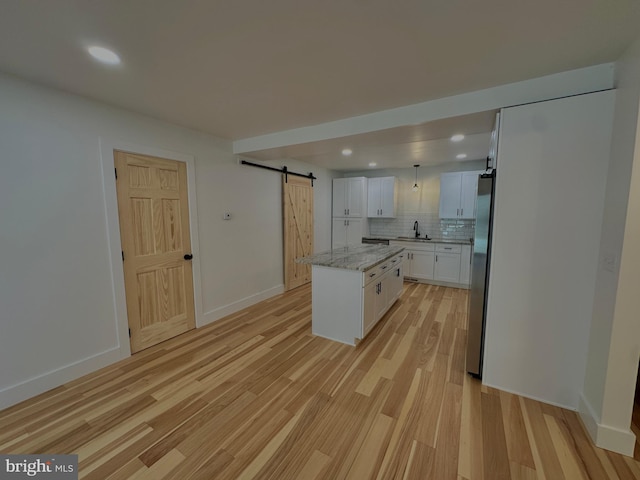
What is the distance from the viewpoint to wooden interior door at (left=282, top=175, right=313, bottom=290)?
4.71 meters

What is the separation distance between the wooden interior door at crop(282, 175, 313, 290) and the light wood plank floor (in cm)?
217

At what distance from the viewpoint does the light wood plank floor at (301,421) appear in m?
1.49

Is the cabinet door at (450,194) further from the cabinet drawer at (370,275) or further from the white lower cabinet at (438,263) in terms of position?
the cabinet drawer at (370,275)

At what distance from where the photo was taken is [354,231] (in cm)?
608

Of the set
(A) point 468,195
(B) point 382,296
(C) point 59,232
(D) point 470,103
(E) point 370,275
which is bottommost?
(B) point 382,296

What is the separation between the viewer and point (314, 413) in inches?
74.8

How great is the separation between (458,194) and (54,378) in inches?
240

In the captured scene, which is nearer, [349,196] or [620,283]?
[620,283]

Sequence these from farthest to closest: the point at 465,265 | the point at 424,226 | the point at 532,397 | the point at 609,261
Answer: the point at 424,226 < the point at 465,265 < the point at 532,397 < the point at 609,261

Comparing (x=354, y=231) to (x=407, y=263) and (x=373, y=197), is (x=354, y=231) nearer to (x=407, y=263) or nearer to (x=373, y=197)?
(x=373, y=197)

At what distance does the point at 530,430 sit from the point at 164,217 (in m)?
3.74

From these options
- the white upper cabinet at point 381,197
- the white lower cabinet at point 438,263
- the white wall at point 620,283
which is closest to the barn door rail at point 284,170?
the white upper cabinet at point 381,197

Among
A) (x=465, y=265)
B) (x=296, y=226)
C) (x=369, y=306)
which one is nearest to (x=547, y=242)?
(x=369, y=306)

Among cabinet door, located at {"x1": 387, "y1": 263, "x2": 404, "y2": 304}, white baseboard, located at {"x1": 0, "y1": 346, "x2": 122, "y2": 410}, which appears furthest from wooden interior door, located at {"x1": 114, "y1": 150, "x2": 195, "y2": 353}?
cabinet door, located at {"x1": 387, "y1": 263, "x2": 404, "y2": 304}
